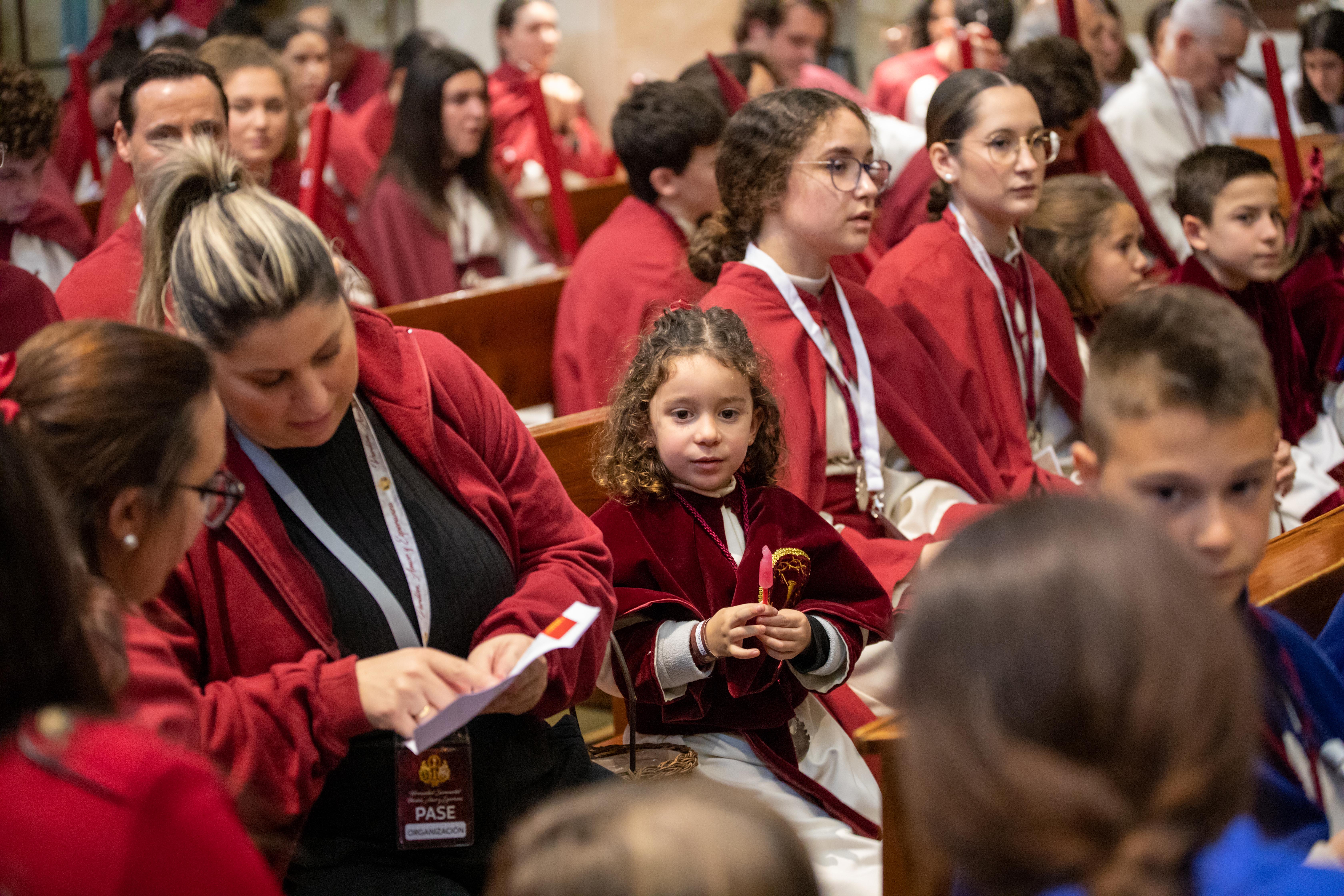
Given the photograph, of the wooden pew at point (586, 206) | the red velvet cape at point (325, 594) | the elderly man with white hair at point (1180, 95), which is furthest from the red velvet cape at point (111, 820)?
the elderly man with white hair at point (1180, 95)

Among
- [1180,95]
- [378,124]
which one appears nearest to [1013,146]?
[1180,95]

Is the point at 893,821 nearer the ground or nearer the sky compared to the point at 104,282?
nearer the ground

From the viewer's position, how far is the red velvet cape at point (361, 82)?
9.65 metres

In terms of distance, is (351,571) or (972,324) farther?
(972,324)

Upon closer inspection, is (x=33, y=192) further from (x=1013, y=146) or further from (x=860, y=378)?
(x=1013, y=146)

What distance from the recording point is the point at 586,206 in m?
6.60

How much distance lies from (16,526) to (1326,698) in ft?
5.20

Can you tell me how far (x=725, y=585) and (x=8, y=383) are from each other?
1.32m

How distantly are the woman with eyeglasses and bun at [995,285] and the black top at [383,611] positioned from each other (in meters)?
1.72

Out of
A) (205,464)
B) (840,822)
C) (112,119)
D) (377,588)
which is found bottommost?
(840,822)

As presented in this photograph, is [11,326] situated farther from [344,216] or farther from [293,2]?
[293,2]

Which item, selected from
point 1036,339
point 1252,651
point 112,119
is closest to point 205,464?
point 1252,651

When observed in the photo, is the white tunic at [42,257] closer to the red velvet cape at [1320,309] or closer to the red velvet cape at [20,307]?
the red velvet cape at [20,307]

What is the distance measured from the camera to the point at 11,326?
2871mm
